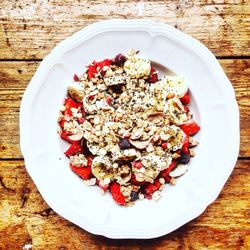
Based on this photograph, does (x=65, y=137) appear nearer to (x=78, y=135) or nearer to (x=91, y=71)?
(x=78, y=135)

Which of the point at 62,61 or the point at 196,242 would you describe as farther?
the point at 196,242

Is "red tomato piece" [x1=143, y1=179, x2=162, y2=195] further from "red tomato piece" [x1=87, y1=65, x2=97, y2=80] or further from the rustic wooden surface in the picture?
"red tomato piece" [x1=87, y1=65, x2=97, y2=80]

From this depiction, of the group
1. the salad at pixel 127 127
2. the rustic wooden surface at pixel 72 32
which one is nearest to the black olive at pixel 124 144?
the salad at pixel 127 127

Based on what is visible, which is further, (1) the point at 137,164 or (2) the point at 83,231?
(2) the point at 83,231

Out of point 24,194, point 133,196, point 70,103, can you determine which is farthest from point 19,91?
point 133,196

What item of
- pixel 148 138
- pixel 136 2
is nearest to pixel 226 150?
pixel 148 138

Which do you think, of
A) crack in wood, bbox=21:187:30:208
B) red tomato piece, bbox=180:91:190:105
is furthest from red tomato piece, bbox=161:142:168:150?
crack in wood, bbox=21:187:30:208

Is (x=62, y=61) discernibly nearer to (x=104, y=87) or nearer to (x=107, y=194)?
(x=104, y=87)
